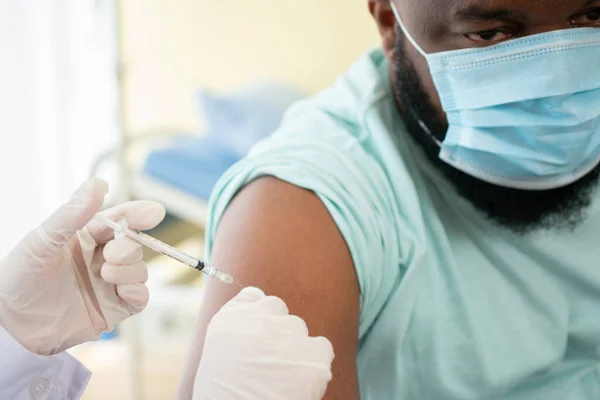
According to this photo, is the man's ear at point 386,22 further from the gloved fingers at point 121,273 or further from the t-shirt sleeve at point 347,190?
the gloved fingers at point 121,273

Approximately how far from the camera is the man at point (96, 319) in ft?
2.41

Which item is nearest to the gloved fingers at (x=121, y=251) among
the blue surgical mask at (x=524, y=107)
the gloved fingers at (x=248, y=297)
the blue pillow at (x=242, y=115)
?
the gloved fingers at (x=248, y=297)

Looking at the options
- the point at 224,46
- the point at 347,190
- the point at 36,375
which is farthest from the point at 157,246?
the point at 224,46

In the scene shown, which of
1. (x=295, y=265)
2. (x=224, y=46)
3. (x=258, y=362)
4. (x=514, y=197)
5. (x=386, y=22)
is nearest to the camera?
(x=258, y=362)

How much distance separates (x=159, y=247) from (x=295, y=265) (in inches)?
7.8

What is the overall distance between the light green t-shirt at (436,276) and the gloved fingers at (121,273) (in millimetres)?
287

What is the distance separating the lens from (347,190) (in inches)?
42.8

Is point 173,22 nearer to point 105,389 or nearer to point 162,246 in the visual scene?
point 105,389

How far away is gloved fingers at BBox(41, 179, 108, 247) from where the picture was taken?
0.77m

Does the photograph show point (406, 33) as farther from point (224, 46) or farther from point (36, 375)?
point (224, 46)

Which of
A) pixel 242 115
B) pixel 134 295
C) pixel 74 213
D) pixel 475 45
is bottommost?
pixel 242 115

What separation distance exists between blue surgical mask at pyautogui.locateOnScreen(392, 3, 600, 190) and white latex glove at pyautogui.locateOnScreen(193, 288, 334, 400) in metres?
0.59

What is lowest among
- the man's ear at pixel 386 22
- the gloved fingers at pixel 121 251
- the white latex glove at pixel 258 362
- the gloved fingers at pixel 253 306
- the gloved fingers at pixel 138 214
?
the white latex glove at pixel 258 362

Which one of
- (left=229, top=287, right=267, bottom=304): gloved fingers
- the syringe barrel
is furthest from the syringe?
(left=229, top=287, right=267, bottom=304): gloved fingers
